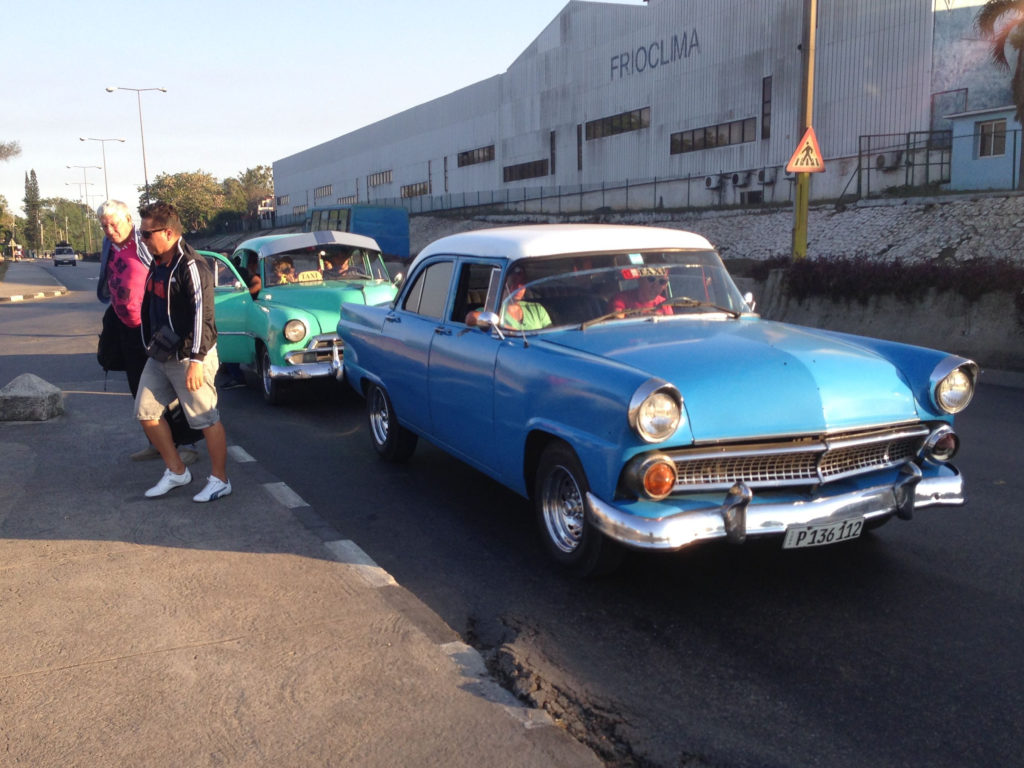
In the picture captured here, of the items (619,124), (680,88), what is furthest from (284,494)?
(619,124)

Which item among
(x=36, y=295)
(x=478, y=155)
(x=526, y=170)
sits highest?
(x=478, y=155)

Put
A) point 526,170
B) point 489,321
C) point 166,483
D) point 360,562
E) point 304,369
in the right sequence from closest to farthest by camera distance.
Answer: point 360,562
point 489,321
point 166,483
point 304,369
point 526,170

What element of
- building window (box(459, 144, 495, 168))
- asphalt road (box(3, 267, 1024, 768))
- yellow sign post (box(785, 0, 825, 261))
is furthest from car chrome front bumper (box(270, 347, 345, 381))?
building window (box(459, 144, 495, 168))

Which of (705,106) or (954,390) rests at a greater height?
(705,106)

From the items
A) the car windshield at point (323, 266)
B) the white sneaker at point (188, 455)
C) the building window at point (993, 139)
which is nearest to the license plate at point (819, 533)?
the white sneaker at point (188, 455)

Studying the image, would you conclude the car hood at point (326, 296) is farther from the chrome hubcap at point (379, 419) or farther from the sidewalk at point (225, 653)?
the sidewalk at point (225, 653)

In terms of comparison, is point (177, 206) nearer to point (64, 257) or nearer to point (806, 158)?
point (806, 158)

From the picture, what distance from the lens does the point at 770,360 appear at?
4344mm

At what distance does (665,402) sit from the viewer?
398cm

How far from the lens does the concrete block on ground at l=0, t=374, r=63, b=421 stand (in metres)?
8.57

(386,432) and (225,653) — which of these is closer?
(225,653)

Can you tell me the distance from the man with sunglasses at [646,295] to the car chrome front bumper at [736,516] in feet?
4.80

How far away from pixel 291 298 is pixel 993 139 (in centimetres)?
2228

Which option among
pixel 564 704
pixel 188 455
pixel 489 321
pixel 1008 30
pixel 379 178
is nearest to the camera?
pixel 564 704
